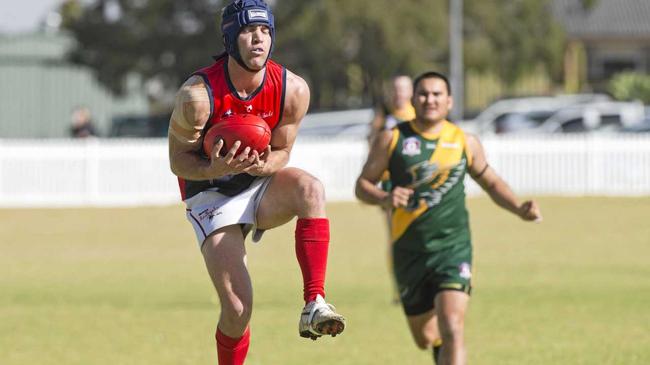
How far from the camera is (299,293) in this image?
16109 mm

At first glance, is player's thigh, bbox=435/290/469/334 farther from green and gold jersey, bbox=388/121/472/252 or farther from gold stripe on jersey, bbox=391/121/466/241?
gold stripe on jersey, bbox=391/121/466/241

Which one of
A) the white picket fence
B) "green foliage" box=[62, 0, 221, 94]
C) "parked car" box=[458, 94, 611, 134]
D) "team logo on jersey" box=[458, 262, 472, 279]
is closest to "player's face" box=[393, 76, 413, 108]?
"team logo on jersey" box=[458, 262, 472, 279]

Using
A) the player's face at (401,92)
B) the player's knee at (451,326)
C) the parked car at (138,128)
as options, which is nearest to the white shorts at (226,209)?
the player's knee at (451,326)

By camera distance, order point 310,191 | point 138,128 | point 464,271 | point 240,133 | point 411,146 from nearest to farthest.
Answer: point 240,133 < point 310,191 < point 464,271 < point 411,146 < point 138,128

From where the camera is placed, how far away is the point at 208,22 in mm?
48125

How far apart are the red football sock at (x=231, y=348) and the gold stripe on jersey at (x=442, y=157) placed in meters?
2.05

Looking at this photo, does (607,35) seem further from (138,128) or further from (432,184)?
(432,184)

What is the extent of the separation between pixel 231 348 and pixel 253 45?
5.64ft

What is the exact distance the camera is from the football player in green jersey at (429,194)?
9656mm

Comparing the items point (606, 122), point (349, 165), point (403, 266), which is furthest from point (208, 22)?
point (403, 266)

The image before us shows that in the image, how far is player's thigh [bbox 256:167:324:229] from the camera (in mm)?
7887

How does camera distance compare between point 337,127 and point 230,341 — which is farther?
point 337,127

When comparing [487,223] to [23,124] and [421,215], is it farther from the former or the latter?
[23,124]

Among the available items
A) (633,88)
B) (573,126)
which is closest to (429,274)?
(573,126)
